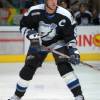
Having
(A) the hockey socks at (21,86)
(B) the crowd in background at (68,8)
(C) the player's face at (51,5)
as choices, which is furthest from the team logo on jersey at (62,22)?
(B) the crowd in background at (68,8)

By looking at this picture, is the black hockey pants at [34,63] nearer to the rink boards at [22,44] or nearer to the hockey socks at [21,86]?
the hockey socks at [21,86]

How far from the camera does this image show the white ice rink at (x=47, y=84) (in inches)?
243

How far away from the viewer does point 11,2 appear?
34.1ft

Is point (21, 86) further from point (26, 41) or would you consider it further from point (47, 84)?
point (26, 41)

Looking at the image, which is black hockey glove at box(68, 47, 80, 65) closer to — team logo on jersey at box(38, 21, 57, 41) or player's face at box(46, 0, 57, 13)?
team logo on jersey at box(38, 21, 57, 41)

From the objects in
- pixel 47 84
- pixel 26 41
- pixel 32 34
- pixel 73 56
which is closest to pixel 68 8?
pixel 26 41

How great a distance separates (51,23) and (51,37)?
14 centimetres

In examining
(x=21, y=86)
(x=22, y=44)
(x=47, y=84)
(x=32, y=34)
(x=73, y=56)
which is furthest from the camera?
(x=22, y=44)

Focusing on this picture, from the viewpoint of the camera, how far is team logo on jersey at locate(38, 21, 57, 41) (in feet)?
17.6

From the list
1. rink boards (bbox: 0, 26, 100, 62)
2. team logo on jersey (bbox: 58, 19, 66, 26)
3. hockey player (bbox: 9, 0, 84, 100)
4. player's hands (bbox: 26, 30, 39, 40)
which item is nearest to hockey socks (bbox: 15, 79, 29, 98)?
hockey player (bbox: 9, 0, 84, 100)

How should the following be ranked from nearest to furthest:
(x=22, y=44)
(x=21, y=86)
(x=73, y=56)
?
(x=73, y=56) < (x=21, y=86) < (x=22, y=44)

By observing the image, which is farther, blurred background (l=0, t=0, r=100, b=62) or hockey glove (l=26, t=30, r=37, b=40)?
blurred background (l=0, t=0, r=100, b=62)

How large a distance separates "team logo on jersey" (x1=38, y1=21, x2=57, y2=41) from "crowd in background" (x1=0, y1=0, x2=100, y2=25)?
4.73 m

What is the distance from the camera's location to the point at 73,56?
17.1ft
